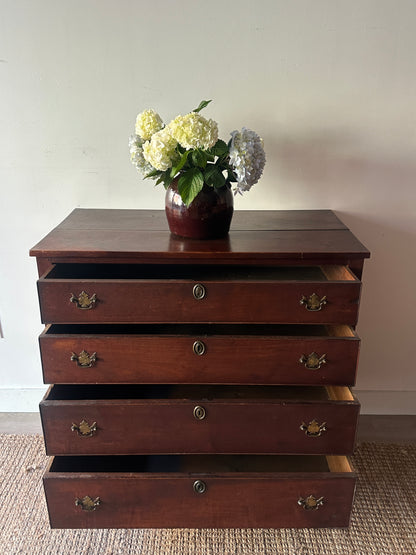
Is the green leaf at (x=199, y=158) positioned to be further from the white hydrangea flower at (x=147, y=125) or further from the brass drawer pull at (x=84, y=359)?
the brass drawer pull at (x=84, y=359)

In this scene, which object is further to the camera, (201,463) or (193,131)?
(201,463)

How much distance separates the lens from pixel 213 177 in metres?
1.09

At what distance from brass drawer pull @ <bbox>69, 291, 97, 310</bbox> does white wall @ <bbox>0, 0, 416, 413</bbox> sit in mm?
489

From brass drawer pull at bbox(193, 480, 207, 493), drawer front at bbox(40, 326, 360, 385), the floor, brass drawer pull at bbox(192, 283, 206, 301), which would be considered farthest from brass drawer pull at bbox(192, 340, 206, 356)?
the floor

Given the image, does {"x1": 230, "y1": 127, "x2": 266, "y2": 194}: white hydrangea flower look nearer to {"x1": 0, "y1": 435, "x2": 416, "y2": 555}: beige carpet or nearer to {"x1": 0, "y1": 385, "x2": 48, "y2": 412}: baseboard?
{"x1": 0, "y1": 435, "x2": 416, "y2": 555}: beige carpet

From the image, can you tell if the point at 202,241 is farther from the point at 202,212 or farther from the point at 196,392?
the point at 196,392

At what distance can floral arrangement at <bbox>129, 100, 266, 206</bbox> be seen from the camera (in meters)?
1.04

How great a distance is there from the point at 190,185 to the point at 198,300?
0.28 m

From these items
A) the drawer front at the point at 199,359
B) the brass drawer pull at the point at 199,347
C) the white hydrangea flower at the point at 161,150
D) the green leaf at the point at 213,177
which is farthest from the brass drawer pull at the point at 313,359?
the white hydrangea flower at the point at 161,150

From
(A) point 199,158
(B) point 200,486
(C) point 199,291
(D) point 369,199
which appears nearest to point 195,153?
(A) point 199,158

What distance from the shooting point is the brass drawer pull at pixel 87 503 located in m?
1.18

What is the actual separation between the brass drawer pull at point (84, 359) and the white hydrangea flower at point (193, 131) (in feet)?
1.85

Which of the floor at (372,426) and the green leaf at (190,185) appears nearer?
the green leaf at (190,185)

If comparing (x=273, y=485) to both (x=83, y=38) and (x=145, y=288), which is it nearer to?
(x=145, y=288)
